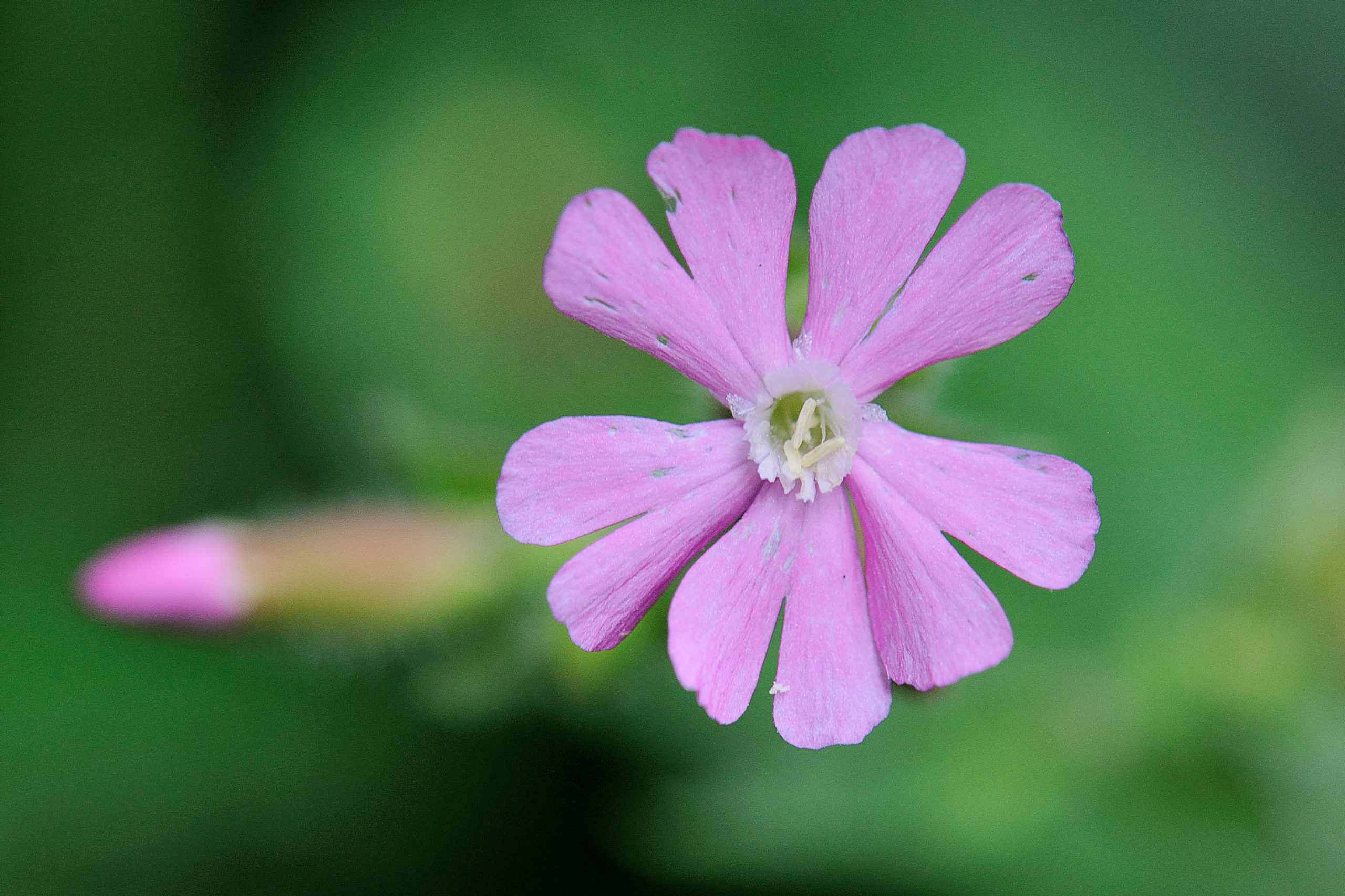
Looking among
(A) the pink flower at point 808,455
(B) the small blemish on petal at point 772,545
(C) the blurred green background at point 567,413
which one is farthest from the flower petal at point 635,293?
(C) the blurred green background at point 567,413

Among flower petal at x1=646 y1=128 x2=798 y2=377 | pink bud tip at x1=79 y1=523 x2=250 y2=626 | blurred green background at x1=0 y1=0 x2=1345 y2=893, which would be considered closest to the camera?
flower petal at x1=646 y1=128 x2=798 y2=377

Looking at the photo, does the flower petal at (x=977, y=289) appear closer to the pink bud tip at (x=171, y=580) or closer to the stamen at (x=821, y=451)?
the stamen at (x=821, y=451)

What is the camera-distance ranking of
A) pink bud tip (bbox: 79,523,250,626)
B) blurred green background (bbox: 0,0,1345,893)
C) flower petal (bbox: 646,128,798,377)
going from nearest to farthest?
flower petal (bbox: 646,128,798,377) → pink bud tip (bbox: 79,523,250,626) → blurred green background (bbox: 0,0,1345,893)

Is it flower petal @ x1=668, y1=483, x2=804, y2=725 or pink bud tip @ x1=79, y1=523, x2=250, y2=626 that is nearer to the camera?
flower petal @ x1=668, y1=483, x2=804, y2=725

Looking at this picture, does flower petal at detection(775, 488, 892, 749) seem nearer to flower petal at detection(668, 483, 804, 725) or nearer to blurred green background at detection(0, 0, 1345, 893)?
flower petal at detection(668, 483, 804, 725)

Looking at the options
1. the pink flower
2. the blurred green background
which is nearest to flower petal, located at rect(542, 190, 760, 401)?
the pink flower

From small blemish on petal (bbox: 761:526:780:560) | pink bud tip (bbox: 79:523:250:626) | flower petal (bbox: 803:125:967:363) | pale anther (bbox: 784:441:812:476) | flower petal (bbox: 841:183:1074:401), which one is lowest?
small blemish on petal (bbox: 761:526:780:560)

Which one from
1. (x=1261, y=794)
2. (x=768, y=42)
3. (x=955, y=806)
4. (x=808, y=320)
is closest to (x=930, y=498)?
(x=808, y=320)

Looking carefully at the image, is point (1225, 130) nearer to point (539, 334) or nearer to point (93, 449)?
point (539, 334)
